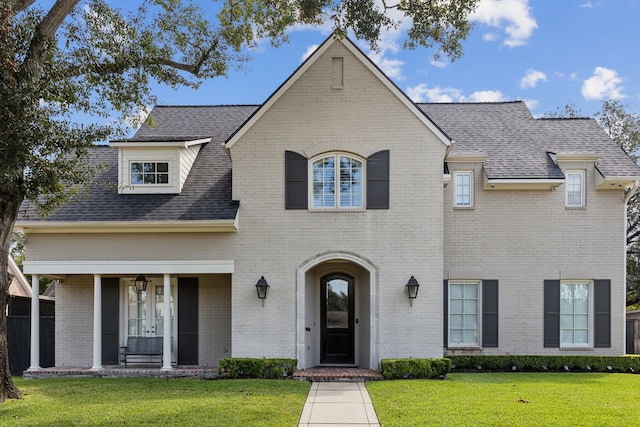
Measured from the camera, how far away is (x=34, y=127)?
9758 mm

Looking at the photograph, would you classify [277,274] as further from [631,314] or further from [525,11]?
[631,314]

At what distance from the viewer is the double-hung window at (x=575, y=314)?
1547 cm

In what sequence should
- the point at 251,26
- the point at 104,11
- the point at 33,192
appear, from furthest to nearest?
the point at 251,26 < the point at 104,11 < the point at 33,192

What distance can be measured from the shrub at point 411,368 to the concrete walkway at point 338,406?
0.75m

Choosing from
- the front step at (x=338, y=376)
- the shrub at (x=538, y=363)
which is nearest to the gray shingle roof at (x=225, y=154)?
the front step at (x=338, y=376)

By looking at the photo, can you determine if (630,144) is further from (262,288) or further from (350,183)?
(262,288)

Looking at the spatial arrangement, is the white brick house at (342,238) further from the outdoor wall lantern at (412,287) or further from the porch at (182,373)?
the porch at (182,373)

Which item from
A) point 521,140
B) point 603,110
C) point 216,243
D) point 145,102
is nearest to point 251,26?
point 145,102

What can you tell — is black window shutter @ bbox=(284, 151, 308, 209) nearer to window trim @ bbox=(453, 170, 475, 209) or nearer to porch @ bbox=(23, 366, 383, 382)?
porch @ bbox=(23, 366, 383, 382)

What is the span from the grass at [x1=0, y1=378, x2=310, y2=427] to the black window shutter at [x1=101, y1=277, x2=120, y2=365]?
6.12 feet

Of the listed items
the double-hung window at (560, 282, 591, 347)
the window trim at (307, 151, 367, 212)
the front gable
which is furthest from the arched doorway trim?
the double-hung window at (560, 282, 591, 347)

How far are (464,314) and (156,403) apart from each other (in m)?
9.09

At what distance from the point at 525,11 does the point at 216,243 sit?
12.6 m

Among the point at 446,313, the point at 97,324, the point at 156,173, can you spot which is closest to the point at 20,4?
the point at 156,173
